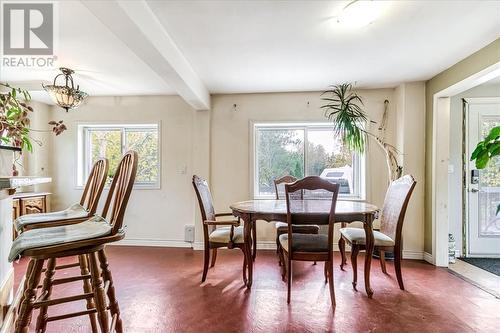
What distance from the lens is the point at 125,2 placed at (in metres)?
1.60

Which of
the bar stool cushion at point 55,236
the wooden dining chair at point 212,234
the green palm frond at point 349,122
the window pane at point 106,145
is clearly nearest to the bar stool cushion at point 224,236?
the wooden dining chair at point 212,234

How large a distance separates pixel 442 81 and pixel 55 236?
391 cm

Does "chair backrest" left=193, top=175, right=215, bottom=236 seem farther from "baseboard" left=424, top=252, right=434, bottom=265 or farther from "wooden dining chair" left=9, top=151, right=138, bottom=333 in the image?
"baseboard" left=424, top=252, right=434, bottom=265

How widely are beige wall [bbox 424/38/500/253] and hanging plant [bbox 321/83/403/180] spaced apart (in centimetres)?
→ 39

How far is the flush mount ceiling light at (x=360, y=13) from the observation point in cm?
184

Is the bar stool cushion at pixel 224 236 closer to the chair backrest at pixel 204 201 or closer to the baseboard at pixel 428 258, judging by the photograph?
the chair backrest at pixel 204 201

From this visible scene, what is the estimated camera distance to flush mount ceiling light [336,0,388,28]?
1841 mm

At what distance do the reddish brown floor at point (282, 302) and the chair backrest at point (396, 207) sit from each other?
0.54 metres

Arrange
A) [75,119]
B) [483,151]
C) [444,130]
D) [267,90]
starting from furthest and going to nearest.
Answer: [75,119]
[267,90]
[444,130]
[483,151]

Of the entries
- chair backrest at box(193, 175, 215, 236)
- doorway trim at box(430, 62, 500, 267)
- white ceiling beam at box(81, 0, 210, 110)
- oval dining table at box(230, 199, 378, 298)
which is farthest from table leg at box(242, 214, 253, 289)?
doorway trim at box(430, 62, 500, 267)

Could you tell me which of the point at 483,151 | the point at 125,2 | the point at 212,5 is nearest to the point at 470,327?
the point at 483,151

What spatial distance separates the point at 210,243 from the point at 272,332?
110cm

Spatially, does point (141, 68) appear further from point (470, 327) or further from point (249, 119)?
point (470, 327)

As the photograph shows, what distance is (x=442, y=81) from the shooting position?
10.3 ft
